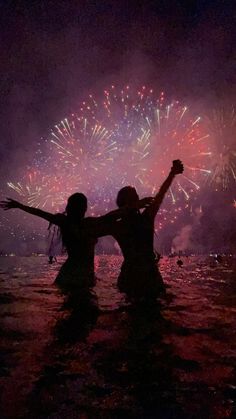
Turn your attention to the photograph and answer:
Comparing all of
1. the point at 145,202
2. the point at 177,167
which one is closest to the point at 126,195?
the point at 145,202

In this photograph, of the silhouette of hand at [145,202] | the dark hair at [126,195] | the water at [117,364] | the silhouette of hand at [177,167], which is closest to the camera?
the water at [117,364]

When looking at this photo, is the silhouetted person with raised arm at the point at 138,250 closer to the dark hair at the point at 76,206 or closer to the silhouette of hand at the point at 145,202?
the silhouette of hand at the point at 145,202

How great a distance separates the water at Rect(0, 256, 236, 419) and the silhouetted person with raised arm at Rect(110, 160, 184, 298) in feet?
1.50

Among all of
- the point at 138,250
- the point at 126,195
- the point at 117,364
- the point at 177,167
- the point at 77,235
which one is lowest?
the point at 117,364

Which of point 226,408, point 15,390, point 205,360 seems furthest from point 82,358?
point 226,408

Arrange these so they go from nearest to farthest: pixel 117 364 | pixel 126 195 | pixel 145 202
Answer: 1. pixel 117 364
2. pixel 145 202
3. pixel 126 195

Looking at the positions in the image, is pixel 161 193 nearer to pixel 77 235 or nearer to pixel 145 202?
pixel 145 202

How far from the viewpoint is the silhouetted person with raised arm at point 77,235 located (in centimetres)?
704

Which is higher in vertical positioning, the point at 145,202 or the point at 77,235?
the point at 145,202

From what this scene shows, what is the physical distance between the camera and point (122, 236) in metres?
7.04

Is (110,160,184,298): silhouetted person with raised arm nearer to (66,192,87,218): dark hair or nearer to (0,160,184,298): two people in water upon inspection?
(0,160,184,298): two people in water

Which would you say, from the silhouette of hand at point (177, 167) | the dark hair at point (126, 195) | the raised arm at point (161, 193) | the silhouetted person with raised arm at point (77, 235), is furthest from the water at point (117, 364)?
the silhouette of hand at point (177, 167)

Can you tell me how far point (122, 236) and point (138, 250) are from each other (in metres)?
0.47

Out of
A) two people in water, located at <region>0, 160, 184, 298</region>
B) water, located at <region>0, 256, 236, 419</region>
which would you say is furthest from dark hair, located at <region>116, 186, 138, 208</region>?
water, located at <region>0, 256, 236, 419</region>
